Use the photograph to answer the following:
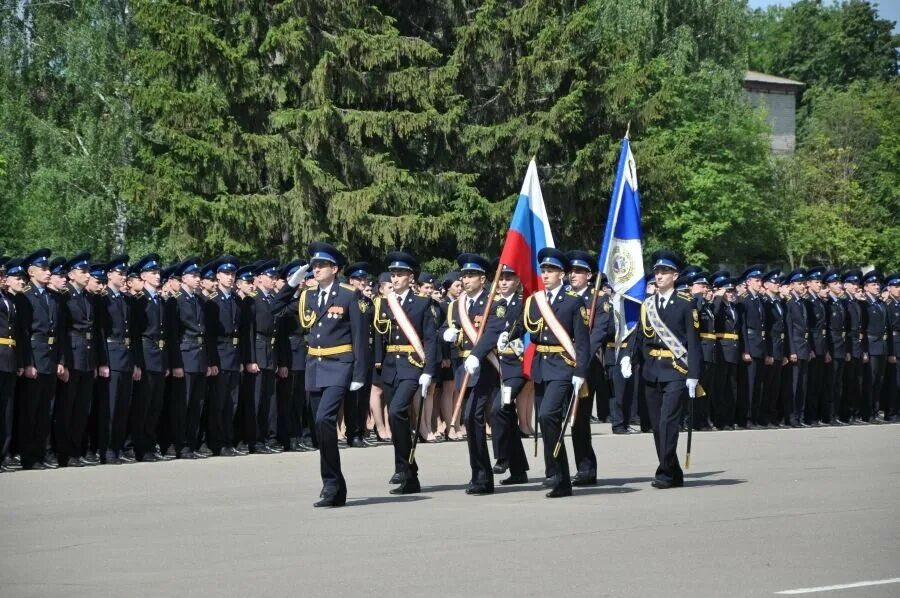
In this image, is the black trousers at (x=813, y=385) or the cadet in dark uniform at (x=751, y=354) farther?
the black trousers at (x=813, y=385)

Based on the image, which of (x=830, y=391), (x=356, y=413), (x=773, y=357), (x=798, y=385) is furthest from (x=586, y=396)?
(x=830, y=391)

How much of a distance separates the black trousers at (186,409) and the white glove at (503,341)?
202 inches

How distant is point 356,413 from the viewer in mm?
19906

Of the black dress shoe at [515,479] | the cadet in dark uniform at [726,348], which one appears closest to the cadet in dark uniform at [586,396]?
the black dress shoe at [515,479]

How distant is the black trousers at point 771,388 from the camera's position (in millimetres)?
24312

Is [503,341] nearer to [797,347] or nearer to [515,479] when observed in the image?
[515,479]

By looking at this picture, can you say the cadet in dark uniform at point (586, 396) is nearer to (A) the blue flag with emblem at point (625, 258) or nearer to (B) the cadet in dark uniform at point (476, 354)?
(B) the cadet in dark uniform at point (476, 354)

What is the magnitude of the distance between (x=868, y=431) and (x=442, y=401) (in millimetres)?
6544

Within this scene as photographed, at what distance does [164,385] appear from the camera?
17641 millimetres

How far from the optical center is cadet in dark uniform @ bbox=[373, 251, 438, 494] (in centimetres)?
1387

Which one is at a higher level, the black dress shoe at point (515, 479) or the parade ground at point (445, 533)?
the black dress shoe at point (515, 479)

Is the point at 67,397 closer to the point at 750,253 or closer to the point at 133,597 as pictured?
the point at 133,597

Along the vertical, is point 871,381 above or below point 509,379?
below

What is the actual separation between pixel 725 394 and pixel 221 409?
8.60 metres
